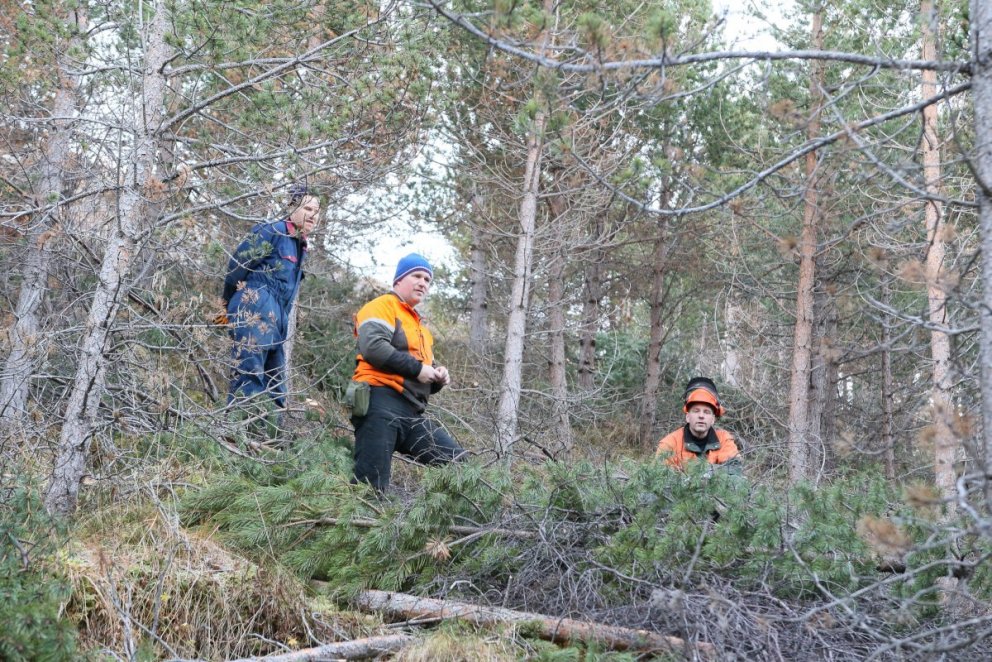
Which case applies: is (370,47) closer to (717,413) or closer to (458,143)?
(717,413)

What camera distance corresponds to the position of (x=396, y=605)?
4508mm

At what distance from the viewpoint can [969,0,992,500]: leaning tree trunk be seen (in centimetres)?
348

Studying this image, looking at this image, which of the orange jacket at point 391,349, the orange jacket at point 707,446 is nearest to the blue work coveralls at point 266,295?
the orange jacket at point 391,349

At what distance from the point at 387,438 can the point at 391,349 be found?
0.58 meters

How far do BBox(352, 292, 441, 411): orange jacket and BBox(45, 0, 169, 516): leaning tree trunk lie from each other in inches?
60.4

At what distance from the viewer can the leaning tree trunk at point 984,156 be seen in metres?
3.48

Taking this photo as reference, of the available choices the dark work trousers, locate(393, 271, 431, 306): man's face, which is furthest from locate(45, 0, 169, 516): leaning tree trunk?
locate(393, 271, 431, 306): man's face

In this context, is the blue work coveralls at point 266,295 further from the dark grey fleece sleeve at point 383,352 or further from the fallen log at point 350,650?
the fallen log at point 350,650

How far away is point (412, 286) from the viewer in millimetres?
6262

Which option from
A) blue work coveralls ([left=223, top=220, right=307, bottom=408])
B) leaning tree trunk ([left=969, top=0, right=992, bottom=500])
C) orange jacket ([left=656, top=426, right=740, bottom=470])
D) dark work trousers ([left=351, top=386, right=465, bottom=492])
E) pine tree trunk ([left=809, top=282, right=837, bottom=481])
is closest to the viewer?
leaning tree trunk ([left=969, top=0, right=992, bottom=500])

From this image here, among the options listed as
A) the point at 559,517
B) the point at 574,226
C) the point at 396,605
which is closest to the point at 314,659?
the point at 396,605

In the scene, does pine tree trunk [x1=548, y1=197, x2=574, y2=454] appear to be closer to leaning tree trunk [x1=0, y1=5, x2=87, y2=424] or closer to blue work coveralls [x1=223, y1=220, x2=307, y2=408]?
blue work coveralls [x1=223, y1=220, x2=307, y2=408]

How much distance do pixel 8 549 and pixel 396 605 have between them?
177 cm

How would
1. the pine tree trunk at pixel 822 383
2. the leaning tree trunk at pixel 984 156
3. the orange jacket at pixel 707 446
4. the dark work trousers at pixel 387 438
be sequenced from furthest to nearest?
the pine tree trunk at pixel 822 383 → the orange jacket at pixel 707 446 → the dark work trousers at pixel 387 438 → the leaning tree trunk at pixel 984 156
